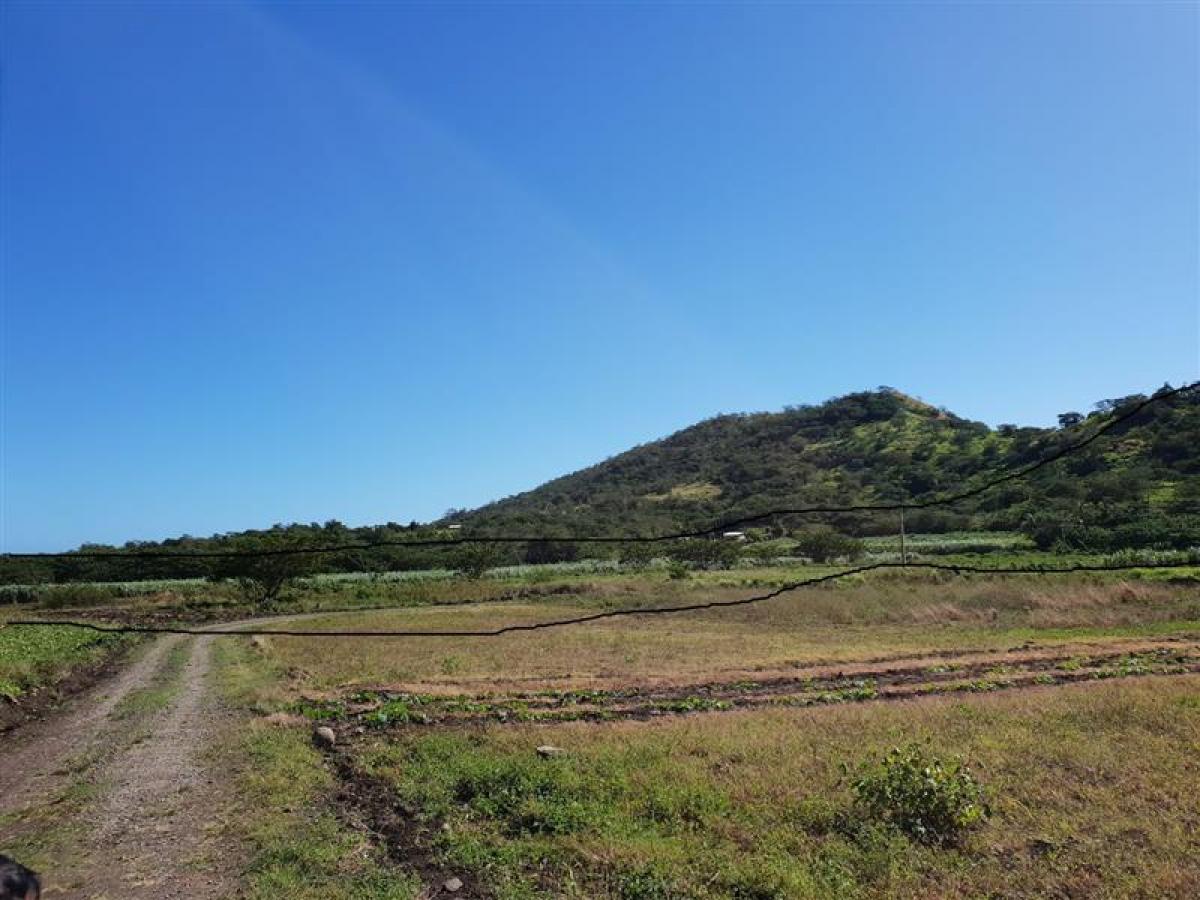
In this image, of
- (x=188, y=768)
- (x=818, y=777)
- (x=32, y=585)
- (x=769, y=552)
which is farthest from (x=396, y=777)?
(x=769, y=552)

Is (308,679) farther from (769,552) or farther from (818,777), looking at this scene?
(769,552)

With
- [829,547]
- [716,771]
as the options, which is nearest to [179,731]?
[716,771]

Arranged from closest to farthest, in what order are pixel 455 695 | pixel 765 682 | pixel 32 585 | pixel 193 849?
pixel 193 849
pixel 455 695
pixel 765 682
pixel 32 585

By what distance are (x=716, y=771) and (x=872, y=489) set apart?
10702 cm

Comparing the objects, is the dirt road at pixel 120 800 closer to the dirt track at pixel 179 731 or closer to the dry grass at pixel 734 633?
the dirt track at pixel 179 731

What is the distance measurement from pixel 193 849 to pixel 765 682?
14410 mm

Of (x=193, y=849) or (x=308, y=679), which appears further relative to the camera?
(x=308, y=679)

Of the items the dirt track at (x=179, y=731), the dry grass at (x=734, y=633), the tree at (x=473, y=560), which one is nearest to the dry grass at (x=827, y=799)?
the dirt track at (x=179, y=731)

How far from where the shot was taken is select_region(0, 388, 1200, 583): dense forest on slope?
197 feet

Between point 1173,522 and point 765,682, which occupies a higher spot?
point 1173,522

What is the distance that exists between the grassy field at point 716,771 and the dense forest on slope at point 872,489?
4.63 m

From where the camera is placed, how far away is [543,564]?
95.8 meters

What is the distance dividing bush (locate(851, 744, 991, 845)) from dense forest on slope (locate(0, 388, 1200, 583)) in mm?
5951

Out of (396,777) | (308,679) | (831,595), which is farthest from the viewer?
(831,595)
